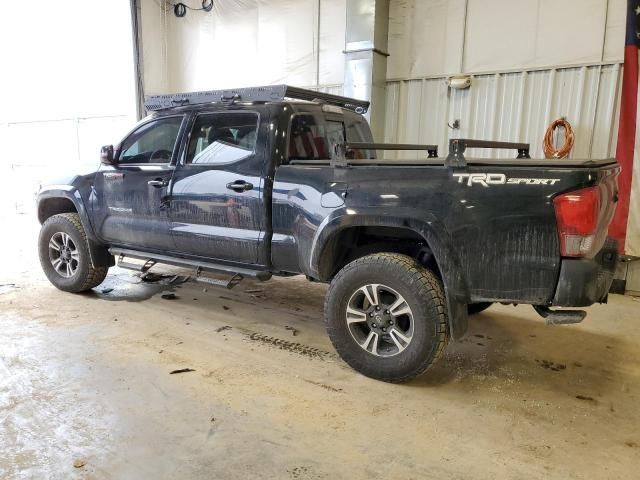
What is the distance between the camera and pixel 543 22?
577cm

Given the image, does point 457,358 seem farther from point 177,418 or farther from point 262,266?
point 177,418

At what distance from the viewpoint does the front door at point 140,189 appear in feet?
13.6

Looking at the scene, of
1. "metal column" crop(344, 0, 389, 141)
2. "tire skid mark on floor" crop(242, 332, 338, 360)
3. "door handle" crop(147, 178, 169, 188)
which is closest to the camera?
"tire skid mark on floor" crop(242, 332, 338, 360)

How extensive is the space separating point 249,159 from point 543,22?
4.36 meters

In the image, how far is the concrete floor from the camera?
2.29 meters

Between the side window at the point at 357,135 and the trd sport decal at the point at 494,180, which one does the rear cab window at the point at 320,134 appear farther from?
the trd sport decal at the point at 494,180

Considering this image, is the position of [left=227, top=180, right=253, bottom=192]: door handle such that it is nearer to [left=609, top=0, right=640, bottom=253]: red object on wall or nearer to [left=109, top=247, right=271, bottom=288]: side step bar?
[left=109, top=247, right=271, bottom=288]: side step bar

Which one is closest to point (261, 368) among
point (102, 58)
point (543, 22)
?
point (543, 22)

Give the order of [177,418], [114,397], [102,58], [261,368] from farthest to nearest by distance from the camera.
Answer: [102,58], [261,368], [114,397], [177,418]

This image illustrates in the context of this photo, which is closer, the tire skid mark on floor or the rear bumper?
the rear bumper

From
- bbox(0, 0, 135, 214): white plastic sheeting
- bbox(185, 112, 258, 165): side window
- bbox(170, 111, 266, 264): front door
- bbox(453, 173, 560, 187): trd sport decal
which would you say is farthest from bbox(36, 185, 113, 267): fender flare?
bbox(0, 0, 135, 214): white plastic sheeting

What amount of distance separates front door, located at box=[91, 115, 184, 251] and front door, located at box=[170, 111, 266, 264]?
18cm

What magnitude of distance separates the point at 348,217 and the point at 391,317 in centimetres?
69

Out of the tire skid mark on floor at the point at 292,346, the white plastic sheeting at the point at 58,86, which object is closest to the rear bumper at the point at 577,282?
the tire skid mark on floor at the point at 292,346
